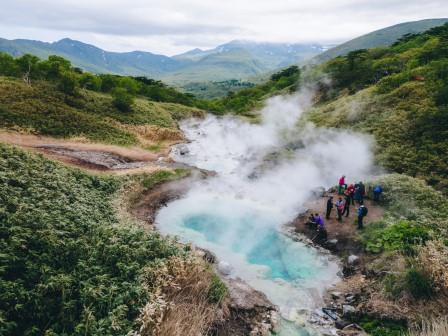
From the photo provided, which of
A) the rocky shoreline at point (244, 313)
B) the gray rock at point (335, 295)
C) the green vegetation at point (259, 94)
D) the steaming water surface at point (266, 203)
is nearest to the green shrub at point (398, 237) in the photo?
the steaming water surface at point (266, 203)

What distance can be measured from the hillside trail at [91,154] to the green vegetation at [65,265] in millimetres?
10967

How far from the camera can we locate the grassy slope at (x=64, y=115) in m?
35.0

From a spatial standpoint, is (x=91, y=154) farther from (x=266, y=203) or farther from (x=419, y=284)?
(x=419, y=284)

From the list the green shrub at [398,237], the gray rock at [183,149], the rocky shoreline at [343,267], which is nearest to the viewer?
the rocky shoreline at [343,267]

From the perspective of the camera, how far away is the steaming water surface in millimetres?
17688

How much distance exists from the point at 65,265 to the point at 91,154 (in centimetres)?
2097

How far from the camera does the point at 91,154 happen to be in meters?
32.2

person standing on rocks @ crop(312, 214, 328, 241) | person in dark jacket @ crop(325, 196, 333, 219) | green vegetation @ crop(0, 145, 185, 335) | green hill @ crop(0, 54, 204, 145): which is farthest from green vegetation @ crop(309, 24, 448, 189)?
green hill @ crop(0, 54, 204, 145)

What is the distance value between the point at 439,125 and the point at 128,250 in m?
28.9

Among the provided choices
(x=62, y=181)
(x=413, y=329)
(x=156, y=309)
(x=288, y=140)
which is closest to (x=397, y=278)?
(x=413, y=329)

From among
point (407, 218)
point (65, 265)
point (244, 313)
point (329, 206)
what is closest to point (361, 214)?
point (329, 206)

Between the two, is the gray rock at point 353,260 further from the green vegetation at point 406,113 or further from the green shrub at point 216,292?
the green vegetation at point 406,113

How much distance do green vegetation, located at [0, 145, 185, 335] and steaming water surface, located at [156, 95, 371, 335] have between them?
18.1ft

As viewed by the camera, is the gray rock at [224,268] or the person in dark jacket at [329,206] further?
the person in dark jacket at [329,206]
